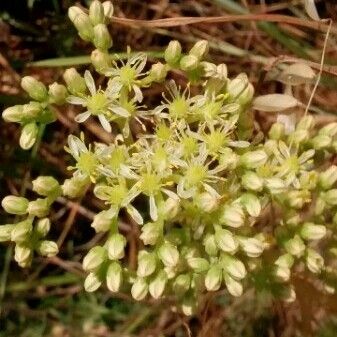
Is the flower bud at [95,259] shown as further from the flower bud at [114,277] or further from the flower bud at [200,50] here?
the flower bud at [200,50]

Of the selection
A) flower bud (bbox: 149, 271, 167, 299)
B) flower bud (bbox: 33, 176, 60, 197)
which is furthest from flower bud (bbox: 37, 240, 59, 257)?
flower bud (bbox: 149, 271, 167, 299)

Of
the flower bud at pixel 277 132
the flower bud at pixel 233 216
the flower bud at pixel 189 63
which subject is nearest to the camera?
the flower bud at pixel 233 216

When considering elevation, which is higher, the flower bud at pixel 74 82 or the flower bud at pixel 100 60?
the flower bud at pixel 100 60

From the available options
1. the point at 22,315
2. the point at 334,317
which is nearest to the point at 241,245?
the point at 334,317

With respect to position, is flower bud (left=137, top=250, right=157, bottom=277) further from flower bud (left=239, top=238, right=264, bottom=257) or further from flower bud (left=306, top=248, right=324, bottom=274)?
flower bud (left=306, top=248, right=324, bottom=274)

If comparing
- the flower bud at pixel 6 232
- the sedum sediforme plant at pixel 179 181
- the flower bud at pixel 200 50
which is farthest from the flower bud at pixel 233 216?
Answer: the flower bud at pixel 6 232
